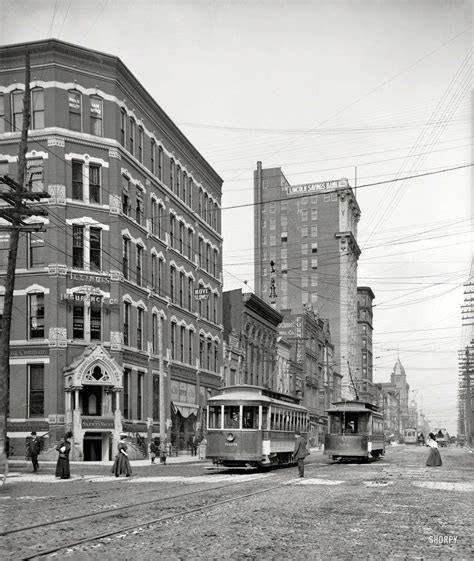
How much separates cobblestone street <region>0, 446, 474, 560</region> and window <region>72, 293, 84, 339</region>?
61.8ft

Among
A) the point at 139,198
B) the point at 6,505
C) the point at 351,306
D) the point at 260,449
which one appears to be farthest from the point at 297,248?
the point at 6,505

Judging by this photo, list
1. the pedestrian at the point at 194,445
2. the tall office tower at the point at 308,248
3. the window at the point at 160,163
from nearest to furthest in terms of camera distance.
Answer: the window at the point at 160,163 → the pedestrian at the point at 194,445 → the tall office tower at the point at 308,248

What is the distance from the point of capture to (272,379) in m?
74.8

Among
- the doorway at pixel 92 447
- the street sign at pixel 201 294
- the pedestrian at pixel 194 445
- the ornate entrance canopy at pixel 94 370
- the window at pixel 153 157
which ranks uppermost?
the window at pixel 153 157

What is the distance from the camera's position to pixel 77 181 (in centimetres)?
4131

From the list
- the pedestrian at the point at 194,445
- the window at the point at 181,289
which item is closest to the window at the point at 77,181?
the window at the point at 181,289

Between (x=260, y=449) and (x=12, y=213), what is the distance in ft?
39.4

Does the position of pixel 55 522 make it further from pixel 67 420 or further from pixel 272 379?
pixel 272 379

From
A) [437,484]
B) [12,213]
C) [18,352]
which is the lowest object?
[437,484]

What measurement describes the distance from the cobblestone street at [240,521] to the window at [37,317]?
1864 centimetres

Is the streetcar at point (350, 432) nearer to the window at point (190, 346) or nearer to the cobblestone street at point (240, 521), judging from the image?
the window at point (190, 346)

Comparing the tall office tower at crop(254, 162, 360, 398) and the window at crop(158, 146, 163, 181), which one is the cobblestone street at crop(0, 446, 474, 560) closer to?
the window at crop(158, 146, 163, 181)

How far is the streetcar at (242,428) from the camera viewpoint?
29.1 metres

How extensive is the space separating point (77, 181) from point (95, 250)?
142 inches
